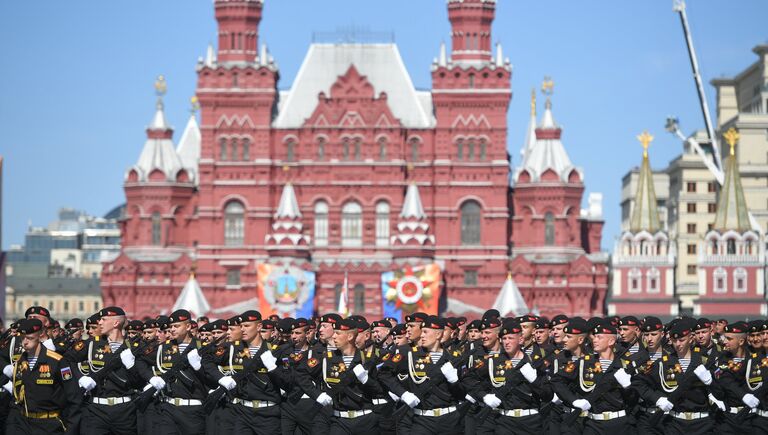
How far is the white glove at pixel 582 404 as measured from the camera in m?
21.0

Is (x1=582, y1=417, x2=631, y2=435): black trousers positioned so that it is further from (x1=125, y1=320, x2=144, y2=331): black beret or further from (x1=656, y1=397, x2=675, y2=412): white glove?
(x1=125, y1=320, x2=144, y2=331): black beret

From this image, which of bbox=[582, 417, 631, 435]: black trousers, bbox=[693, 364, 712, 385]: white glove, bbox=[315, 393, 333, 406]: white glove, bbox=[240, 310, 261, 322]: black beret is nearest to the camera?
bbox=[693, 364, 712, 385]: white glove

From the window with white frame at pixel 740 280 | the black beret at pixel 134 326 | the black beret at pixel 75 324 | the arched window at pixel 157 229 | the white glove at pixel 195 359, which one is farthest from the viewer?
the window with white frame at pixel 740 280

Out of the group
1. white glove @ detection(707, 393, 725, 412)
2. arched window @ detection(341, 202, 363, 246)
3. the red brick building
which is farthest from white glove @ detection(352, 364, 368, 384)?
arched window @ detection(341, 202, 363, 246)

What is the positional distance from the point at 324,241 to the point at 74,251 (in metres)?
99.1

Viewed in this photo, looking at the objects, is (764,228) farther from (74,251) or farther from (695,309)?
(74,251)

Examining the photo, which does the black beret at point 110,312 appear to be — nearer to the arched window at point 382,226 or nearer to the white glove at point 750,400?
the white glove at point 750,400

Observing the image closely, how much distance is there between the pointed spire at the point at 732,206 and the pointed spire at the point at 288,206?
22186 mm

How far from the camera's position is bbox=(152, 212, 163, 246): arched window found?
266 feet

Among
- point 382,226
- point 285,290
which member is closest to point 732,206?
point 382,226

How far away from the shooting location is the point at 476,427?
2203cm

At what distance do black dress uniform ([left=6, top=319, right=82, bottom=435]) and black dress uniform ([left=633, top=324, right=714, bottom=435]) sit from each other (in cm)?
693

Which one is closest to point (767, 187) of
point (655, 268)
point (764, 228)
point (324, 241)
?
point (764, 228)

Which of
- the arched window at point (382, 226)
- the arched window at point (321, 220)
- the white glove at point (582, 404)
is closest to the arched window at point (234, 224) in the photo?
the arched window at point (321, 220)
